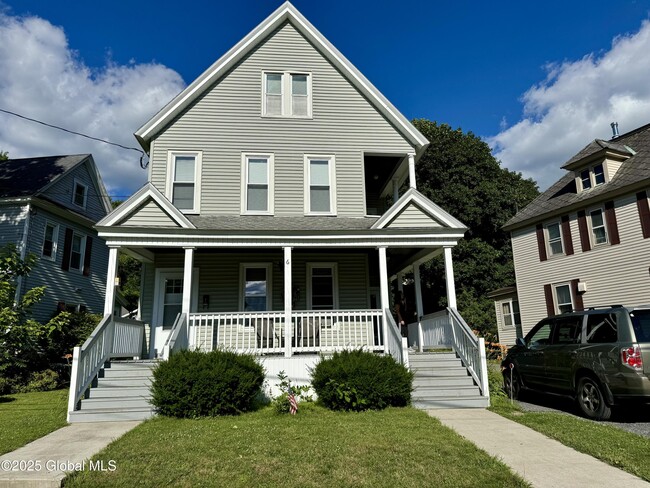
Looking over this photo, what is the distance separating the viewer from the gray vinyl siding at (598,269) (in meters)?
16.1

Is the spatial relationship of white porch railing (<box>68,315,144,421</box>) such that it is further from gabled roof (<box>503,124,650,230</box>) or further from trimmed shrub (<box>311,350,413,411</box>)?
gabled roof (<box>503,124,650,230</box>)

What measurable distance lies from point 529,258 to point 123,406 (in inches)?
751

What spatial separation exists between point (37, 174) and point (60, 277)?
16.6ft

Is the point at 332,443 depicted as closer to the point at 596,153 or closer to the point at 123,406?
the point at 123,406

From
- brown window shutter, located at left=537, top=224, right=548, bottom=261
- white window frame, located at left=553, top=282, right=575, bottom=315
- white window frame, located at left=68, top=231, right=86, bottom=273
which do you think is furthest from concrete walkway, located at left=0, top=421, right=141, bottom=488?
brown window shutter, located at left=537, top=224, right=548, bottom=261

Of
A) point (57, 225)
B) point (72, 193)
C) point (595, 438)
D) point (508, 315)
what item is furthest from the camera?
point (508, 315)

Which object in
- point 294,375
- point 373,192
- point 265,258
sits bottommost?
point 294,375

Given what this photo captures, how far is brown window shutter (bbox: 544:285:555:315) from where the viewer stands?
1943 cm

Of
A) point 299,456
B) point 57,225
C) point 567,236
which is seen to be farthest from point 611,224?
point 57,225

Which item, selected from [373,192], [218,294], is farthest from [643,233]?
[218,294]

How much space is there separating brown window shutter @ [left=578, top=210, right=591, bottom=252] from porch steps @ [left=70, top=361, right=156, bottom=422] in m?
17.3

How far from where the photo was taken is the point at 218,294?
40.6 feet

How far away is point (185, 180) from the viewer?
41.2 ft

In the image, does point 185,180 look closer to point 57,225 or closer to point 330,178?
point 330,178
